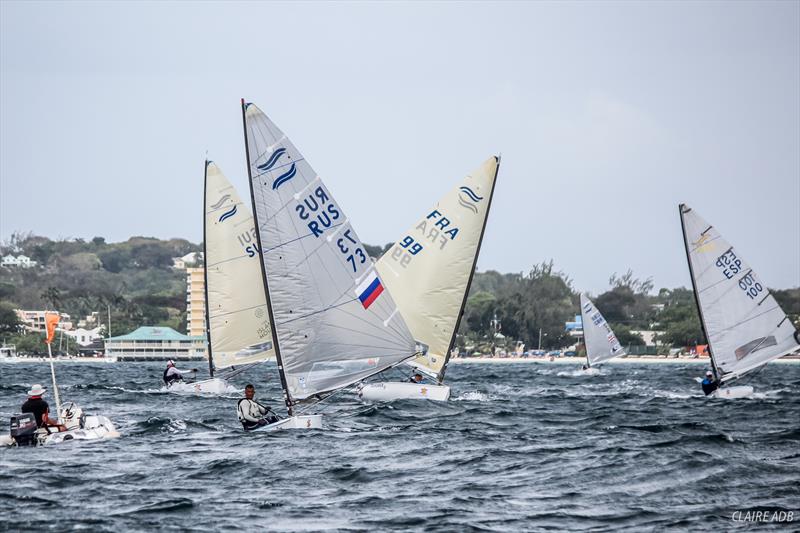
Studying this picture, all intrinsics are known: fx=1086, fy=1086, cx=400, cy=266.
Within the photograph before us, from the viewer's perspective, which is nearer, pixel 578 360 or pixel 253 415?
pixel 253 415

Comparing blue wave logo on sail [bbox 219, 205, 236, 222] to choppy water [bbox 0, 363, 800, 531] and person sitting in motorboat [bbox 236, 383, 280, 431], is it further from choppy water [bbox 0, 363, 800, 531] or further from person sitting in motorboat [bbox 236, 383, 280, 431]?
person sitting in motorboat [bbox 236, 383, 280, 431]

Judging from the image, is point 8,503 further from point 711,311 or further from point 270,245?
point 711,311

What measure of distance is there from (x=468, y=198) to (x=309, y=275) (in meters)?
12.1

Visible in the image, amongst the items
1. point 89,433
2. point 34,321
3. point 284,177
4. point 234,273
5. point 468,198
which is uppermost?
point 34,321

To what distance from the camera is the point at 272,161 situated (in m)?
23.5

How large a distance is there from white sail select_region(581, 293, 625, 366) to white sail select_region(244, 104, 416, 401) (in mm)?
52580

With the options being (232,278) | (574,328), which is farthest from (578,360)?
(232,278)

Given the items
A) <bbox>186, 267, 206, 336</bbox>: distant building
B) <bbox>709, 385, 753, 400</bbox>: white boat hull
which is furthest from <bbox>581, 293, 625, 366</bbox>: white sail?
<bbox>186, 267, 206, 336</bbox>: distant building

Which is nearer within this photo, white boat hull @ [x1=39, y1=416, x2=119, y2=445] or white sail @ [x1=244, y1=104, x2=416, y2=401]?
white boat hull @ [x1=39, y1=416, x2=119, y2=445]

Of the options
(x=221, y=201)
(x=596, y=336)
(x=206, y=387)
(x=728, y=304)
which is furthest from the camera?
(x=596, y=336)

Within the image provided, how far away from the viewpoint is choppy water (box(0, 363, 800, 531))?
48.9 feet

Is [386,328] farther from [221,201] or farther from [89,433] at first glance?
[221,201]

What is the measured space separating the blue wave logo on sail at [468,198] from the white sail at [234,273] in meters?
9.08

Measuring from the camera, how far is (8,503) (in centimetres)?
1564
